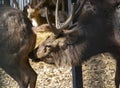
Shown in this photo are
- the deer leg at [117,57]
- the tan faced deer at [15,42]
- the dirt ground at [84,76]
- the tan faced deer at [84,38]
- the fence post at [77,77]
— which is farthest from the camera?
the dirt ground at [84,76]

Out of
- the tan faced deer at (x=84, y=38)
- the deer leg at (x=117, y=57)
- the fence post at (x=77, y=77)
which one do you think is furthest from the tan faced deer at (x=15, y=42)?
the deer leg at (x=117, y=57)

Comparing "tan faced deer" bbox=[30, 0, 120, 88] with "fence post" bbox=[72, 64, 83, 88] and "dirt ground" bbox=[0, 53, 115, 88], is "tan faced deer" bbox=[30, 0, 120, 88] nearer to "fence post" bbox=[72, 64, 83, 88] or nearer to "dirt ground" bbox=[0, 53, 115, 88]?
"fence post" bbox=[72, 64, 83, 88]

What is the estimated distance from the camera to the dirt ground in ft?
20.6

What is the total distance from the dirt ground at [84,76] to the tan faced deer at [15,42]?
1081mm

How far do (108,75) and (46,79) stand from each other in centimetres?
92

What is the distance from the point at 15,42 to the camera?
16.6 ft

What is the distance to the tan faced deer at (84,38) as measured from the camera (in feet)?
17.2

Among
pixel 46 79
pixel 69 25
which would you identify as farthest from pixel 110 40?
pixel 46 79

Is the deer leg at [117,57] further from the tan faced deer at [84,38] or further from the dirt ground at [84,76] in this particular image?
the dirt ground at [84,76]

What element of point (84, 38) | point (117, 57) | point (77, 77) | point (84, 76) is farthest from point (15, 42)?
point (84, 76)

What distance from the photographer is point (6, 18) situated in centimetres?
515

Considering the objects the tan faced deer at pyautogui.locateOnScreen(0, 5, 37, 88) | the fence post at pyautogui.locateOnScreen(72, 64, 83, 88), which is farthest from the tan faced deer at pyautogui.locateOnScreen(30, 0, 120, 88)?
the fence post at pyautogui.locateOnScreen(72, 64, 83, 88)

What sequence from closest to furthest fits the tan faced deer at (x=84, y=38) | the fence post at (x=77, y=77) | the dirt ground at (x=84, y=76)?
the tan faced deer at (x=84, y=38) → the fence post at (x=77, y=77) → the dirt ground at (x=84, y=76)

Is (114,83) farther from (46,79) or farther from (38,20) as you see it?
(38,20)
